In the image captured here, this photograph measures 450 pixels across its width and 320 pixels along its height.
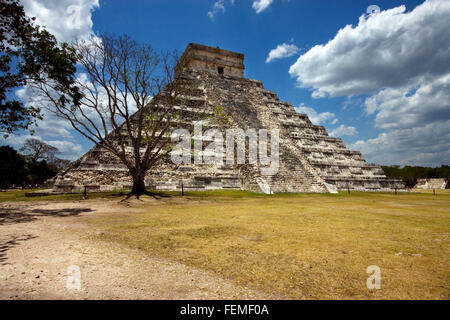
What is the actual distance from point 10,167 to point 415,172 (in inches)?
2366

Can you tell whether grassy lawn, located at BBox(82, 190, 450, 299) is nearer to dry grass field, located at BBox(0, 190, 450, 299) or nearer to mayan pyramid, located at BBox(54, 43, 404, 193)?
dry grass field, located at BBox(0, 190, 450, 299)

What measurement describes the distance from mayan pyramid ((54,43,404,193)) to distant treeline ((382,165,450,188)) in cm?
2587

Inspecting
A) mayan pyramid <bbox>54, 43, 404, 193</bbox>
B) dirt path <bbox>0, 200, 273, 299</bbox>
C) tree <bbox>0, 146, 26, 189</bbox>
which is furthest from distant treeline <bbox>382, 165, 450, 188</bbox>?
tree <bbox>0, 146, 26, 189</bbox>

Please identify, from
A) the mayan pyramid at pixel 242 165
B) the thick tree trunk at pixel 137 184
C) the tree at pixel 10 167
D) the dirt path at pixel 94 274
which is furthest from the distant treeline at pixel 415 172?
the tree at pixel 10 167

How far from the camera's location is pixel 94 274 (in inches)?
118

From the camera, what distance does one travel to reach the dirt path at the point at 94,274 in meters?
2.53

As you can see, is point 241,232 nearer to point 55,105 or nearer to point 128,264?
point 128,264

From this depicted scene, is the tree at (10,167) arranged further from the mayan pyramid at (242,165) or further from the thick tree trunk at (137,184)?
the thick tree trunk at (137,184)

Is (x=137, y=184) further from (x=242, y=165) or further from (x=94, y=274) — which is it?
(x=94, y=274)

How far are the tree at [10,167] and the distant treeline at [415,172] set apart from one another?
168 feet
